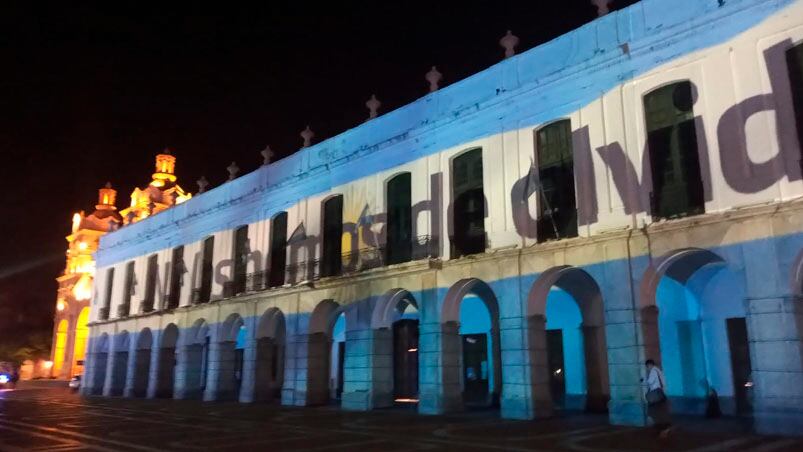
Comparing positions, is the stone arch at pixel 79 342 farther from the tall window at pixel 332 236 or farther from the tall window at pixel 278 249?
the tall window at pixel 332 236

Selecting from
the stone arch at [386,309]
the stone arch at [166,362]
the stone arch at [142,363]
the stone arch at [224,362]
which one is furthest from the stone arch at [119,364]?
the stone arch at [386,309]

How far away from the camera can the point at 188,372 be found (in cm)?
3128

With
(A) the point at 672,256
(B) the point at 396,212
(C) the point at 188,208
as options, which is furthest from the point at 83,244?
(A) the point at 672,256

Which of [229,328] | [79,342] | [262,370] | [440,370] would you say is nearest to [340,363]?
[262,370]

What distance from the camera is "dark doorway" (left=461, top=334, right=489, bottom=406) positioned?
23.5 metres

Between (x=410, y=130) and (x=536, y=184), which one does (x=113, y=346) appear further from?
(x=536, y=184)

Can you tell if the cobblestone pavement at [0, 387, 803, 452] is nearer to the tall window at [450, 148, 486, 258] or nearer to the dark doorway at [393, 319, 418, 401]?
the tall window at [450, 148, 486, 258]

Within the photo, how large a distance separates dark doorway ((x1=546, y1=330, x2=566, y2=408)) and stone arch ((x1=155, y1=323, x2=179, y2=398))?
835 inches

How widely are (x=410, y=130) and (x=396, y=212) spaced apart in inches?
124

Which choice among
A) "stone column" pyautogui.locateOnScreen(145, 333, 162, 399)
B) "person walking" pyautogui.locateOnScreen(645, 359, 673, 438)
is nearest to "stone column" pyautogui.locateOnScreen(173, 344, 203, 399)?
"stone column" pyautogui.locateOnScreen(145, 333, 162, 399)

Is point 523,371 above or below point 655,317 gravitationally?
below

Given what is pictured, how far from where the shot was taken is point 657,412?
43.0 feet

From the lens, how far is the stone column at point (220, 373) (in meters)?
28.5

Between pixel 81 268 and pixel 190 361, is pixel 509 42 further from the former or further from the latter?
pixel 81 268
